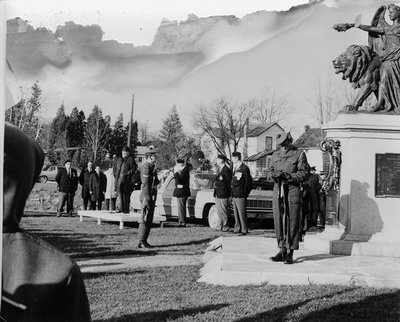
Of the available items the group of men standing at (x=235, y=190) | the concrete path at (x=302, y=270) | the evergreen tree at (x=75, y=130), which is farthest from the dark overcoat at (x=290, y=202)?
the evergreen tree at (x=75, y=130)

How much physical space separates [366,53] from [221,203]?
636 centimetres

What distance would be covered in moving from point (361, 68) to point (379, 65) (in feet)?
1.11

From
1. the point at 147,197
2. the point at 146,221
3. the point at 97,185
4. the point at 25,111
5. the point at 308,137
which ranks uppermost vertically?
the point at 308,137

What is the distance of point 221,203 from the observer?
50.7 ft

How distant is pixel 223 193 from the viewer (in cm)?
1526

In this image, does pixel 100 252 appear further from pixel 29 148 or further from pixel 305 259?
pixel 29 148

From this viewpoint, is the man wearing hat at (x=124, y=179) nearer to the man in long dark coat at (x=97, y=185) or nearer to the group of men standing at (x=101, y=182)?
the group of men standing at (x=101, y=182)

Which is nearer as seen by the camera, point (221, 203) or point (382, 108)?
point (382, 108)

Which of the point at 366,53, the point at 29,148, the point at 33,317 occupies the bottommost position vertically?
the point at 33,317

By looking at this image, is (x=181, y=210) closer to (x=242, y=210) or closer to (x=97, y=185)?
(x=242, y=210)

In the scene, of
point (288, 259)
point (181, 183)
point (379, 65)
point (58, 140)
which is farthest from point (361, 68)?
point (58, 140)

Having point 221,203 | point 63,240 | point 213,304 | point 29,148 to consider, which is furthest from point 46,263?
point 221,203

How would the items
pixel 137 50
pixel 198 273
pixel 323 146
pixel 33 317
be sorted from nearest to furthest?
1. pixel 33 317
2. pixel 137 50
3. pixel 198 273
4. pixel 323 146

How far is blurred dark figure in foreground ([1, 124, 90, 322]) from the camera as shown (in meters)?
2.31
